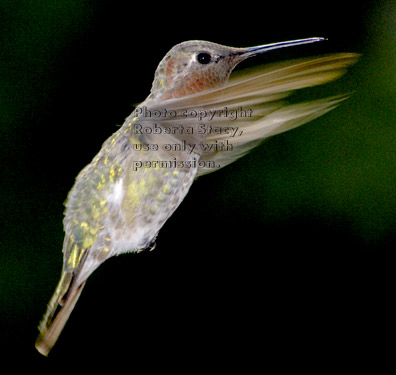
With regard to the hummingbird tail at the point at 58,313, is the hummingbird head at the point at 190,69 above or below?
above

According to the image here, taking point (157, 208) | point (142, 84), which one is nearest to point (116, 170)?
point (157, 208)

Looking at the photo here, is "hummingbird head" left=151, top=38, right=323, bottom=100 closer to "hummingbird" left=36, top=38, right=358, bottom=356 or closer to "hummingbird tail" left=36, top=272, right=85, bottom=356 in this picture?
"hummingbird" left=36, top=38, right=358, bottom=356

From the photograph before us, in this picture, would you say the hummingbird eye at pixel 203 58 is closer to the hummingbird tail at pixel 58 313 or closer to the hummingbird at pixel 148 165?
the hummingbird at pixel 148 165

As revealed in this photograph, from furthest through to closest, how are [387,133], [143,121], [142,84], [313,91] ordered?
[387,133]
[313,91]
[142,84]
[143,121]

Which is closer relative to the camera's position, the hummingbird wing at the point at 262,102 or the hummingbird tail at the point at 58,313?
the hummingbird wing at the point at 262,102

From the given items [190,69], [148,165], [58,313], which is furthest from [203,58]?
[58,313]

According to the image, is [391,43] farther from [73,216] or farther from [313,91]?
[73,216]

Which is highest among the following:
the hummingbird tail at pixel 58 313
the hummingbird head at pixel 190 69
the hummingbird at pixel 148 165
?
the hummingbird head at pixel 190 69

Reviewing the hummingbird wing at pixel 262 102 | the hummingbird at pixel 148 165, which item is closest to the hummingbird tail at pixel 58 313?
the hummingbird at pixel 148 165
